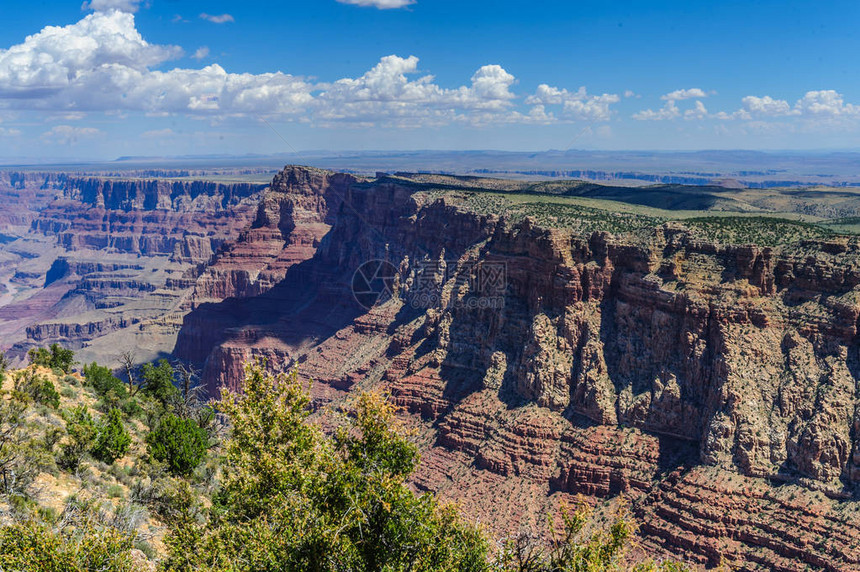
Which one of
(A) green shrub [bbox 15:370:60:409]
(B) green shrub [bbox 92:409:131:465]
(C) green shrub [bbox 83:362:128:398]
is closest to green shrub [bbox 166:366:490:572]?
(B) green shrub [bbox 92:409:131:465]

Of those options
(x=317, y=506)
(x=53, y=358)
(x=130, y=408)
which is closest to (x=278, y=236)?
(x=53, y=358)

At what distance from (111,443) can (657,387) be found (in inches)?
1808

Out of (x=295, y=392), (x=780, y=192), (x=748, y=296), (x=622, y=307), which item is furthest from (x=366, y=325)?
(x=780, y=192)

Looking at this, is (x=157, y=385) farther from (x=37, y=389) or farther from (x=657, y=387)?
(x=657, y=387)

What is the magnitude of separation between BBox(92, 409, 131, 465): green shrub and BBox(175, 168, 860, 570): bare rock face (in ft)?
108

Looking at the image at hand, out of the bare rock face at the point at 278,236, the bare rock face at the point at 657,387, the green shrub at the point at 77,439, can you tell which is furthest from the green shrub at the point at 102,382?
the bare rock face at the point at 278,236

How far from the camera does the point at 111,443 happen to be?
38594 mm

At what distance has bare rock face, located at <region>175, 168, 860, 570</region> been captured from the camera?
50500 mm

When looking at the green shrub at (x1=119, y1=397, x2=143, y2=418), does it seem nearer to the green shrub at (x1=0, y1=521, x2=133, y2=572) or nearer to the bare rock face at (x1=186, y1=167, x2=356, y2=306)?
the green shrub at (x1=0, y1=521, x2=133, y2=572)

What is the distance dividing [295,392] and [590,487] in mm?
40025

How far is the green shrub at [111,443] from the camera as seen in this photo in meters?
38.0

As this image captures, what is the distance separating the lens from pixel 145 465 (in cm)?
3953

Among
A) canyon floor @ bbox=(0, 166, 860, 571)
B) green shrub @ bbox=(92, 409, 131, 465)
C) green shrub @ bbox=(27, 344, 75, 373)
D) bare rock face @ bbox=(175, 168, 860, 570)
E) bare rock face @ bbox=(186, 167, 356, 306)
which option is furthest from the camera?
bare rock face @ bbox=(186, 167, 356, 306)

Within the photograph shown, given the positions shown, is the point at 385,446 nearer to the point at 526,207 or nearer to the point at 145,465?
the point at 145,465
